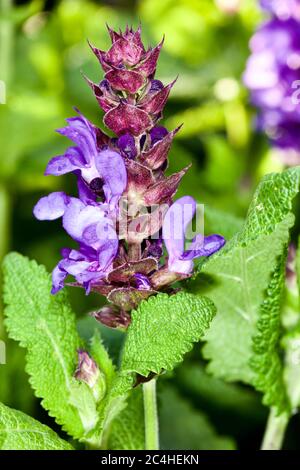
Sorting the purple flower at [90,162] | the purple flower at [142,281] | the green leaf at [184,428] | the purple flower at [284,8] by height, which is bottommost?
the green leaf at [184,428]

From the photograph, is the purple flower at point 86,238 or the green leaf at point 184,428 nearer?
the purple flower at point 86,238

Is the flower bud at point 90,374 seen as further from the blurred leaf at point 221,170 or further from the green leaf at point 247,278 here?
the blurred leaf at point 221,170

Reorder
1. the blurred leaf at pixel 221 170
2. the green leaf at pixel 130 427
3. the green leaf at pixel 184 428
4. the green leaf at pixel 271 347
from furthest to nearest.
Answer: the blurred leaf at pixel 221 170, the green leaf at pixel 184 428, the green leaf at pixel 130 427, the green leaf at pixel 271 347

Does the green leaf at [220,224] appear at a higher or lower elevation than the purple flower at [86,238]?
higher

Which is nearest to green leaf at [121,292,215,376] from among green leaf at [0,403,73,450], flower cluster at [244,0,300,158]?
green leaf at [0,403,73,450]

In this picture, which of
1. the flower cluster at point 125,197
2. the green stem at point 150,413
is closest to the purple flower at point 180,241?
the flower cluster at point 125,197

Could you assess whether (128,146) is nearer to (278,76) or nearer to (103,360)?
(103,360)

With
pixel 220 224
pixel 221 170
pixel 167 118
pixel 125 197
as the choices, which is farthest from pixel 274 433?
pixel 167 118
